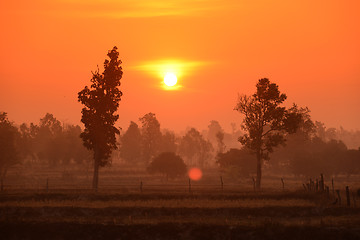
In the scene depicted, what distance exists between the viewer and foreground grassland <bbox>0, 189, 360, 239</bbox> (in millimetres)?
35250

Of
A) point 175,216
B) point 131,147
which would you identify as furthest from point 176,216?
point 131,147

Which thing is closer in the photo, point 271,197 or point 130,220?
point 130,220

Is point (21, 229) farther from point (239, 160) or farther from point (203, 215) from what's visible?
point (239, 160)

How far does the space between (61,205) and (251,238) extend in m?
21.0

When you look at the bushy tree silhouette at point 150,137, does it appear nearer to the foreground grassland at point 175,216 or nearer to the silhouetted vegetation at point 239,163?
the silhouetted vegetation at point 239,163

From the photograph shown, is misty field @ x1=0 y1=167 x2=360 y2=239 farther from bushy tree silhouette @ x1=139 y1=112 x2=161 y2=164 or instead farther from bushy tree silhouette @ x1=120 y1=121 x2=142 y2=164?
bushy tree silhouette @ x1=120 y1=121 x2=142 y2=164

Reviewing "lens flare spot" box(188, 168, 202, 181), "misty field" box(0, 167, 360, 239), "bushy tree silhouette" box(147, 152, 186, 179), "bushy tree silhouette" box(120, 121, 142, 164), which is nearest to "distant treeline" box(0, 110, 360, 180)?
"bushy tree silhouette" box(120, 121, 142, 164)

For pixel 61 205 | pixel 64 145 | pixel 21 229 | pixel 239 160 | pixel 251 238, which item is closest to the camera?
pixel 251 238

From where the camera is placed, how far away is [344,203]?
4794cm

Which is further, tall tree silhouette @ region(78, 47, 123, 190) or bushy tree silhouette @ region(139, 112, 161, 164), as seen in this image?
bushy tree silhouette @ region(139, 112, 161, 164)

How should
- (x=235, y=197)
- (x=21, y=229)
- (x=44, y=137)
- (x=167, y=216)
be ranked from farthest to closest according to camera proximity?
(x=44, y=137)
(x=235, y=197)
(x=167, y=216)
(x=21, y=229)

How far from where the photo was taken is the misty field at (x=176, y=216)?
35.2m

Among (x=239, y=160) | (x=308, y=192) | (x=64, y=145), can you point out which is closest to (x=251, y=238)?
(x=308, y=192)

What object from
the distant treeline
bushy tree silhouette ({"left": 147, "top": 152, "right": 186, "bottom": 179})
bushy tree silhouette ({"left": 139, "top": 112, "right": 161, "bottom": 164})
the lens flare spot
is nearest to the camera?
bushy tree silhouette ({"left": 147, "top": 152, "right": 186, "bottom": 179})
